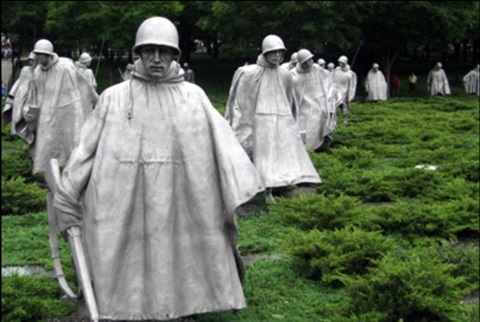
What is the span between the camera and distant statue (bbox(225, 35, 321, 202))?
40.1ft

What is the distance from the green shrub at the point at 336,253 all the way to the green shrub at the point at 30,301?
2.13 metres

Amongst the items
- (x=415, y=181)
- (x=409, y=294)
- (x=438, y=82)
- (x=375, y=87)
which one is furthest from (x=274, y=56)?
(x=438, y=82)

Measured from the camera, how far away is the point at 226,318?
22.3 ft

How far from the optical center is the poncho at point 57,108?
1292 cm

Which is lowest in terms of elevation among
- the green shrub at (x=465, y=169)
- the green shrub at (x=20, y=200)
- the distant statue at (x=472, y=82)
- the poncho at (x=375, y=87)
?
the distant statue at (x=472, y=82)

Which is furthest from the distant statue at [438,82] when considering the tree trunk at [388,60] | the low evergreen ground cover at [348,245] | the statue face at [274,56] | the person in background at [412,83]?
the statue face at [274,56]

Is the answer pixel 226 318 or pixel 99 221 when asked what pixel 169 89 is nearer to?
pixel 99 221

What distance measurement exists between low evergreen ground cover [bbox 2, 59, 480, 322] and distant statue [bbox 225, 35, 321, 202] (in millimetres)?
388

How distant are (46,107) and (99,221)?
7.33m

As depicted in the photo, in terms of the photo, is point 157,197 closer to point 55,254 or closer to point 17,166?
point 55,254

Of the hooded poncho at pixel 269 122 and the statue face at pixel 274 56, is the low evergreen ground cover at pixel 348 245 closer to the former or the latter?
the hooded poncho at pixel 269 122

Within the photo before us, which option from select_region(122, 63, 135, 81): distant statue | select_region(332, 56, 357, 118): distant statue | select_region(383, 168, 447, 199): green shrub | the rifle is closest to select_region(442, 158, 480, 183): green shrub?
select_region(383, 168, 447, 199): green shrub

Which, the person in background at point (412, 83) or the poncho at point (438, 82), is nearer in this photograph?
the poncho at point (438, 82)

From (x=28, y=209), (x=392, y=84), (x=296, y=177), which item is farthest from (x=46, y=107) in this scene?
(x=392, y=84)
